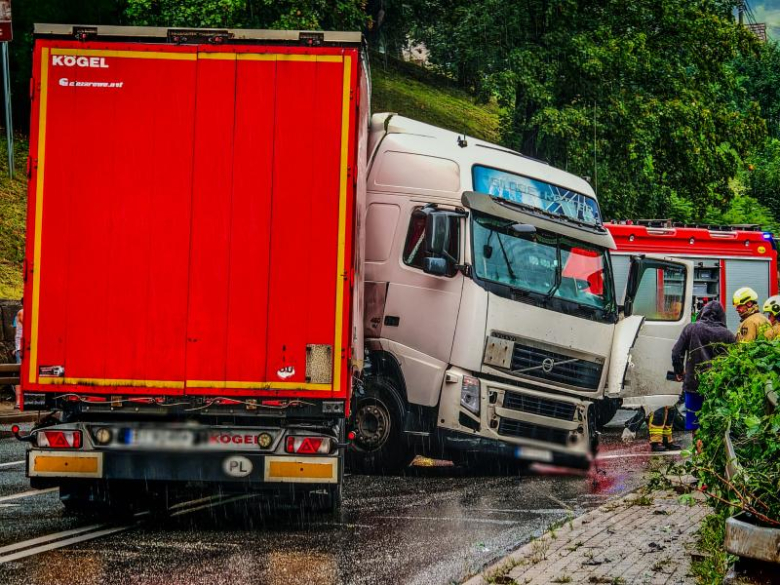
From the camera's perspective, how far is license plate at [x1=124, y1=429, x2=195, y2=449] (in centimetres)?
862

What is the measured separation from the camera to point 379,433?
12234mm

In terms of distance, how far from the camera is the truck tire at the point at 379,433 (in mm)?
12148

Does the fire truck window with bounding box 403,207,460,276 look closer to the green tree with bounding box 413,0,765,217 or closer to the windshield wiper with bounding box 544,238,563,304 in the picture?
the windshield wiper with bounding box 544,238,563,304

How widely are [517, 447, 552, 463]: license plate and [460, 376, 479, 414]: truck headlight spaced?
756mm

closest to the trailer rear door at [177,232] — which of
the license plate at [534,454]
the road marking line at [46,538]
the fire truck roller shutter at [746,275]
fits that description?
the road marking line at [46,538]

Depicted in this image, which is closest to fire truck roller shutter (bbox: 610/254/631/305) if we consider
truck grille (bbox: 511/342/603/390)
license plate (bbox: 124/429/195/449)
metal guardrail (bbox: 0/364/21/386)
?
truck grille (bbox: 511/342/603/390)

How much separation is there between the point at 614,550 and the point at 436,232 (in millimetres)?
4473

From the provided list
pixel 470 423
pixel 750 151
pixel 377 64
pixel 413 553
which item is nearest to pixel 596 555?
pixel 413 553

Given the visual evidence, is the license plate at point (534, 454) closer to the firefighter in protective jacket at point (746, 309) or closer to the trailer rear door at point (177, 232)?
the firefighter in protective jacket at point (746, 309)

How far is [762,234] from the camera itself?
2202cm

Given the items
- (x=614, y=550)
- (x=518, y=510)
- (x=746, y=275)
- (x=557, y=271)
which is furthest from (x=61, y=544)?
(x=746, y=275)

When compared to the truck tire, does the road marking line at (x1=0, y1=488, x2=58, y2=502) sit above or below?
below

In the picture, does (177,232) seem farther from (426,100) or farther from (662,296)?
(426,100)

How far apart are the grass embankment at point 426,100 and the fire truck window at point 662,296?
90.7 feet
